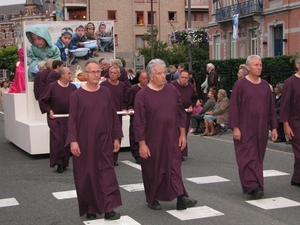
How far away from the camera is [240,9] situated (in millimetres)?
37531

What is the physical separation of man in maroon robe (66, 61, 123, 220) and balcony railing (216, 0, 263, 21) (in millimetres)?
29300

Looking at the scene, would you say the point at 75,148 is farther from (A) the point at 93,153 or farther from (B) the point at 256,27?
(B) the point at 256,27

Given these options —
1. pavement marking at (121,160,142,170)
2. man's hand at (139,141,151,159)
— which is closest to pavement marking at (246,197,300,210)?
man's hand at (139,141,151,159)

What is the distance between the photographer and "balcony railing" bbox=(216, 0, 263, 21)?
116 ft

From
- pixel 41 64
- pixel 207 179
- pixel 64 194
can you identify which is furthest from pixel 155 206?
pixel 41 64

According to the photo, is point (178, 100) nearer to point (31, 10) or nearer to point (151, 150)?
point (151, 150)

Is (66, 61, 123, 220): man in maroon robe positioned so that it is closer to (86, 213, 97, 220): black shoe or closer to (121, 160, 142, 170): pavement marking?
(86, 213, 97, 220): black shoe

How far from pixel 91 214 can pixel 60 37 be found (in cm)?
783

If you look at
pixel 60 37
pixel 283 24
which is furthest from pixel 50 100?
pixel 283 24

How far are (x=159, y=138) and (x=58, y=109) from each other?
3.93m

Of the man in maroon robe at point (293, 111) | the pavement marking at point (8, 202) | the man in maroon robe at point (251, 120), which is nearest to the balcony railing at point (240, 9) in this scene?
the man in maroon robe at point (293, 111)

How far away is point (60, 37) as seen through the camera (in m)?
14.4

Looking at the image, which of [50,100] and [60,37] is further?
[60,37]

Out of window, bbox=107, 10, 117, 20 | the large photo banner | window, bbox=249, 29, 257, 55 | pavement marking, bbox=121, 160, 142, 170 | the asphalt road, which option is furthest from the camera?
window, bbox=107, 10, 117, 20
